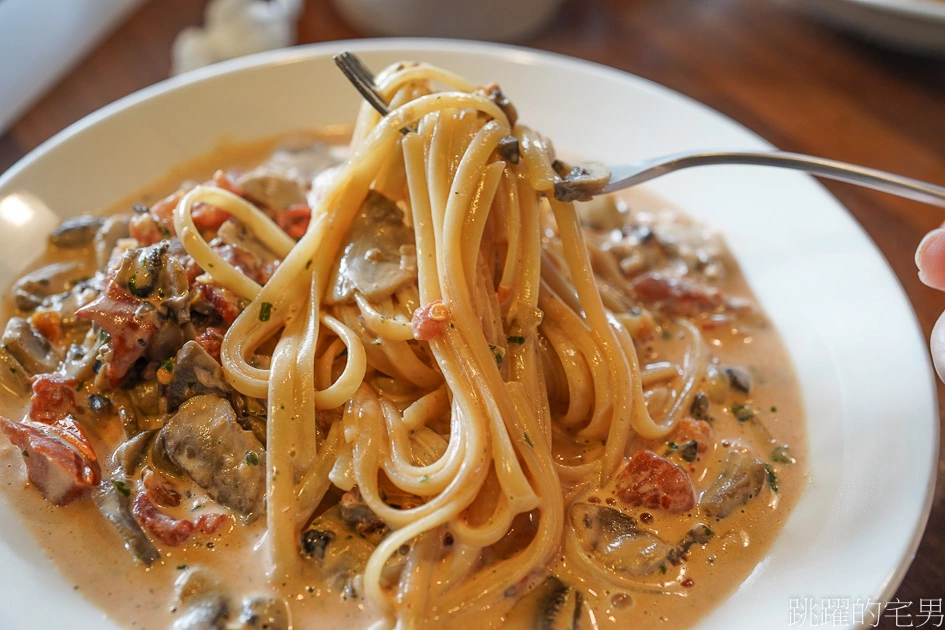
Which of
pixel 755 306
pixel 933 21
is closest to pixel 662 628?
pixel 755 306

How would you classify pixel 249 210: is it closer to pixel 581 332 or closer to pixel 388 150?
pixel 388 150

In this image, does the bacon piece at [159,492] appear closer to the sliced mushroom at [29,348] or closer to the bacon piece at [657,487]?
the sliced mushroom at [29,348]

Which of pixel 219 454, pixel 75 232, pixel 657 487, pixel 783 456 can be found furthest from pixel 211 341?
pixel 783 456

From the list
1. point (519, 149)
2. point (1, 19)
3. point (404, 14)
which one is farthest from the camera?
point (404, 14)

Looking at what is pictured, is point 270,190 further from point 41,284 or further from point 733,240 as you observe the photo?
point 733,240

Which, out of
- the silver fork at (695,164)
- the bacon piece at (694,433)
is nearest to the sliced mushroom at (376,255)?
the silver fork at (695,164)

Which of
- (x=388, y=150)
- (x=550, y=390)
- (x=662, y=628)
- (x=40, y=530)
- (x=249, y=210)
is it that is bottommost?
(x=662, y=628)

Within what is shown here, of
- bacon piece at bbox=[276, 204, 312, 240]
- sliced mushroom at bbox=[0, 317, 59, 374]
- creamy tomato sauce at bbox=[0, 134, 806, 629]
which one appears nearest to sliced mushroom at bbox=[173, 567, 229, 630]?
creamy tomato sauce at bbox=[0, 134, 806, 629]
